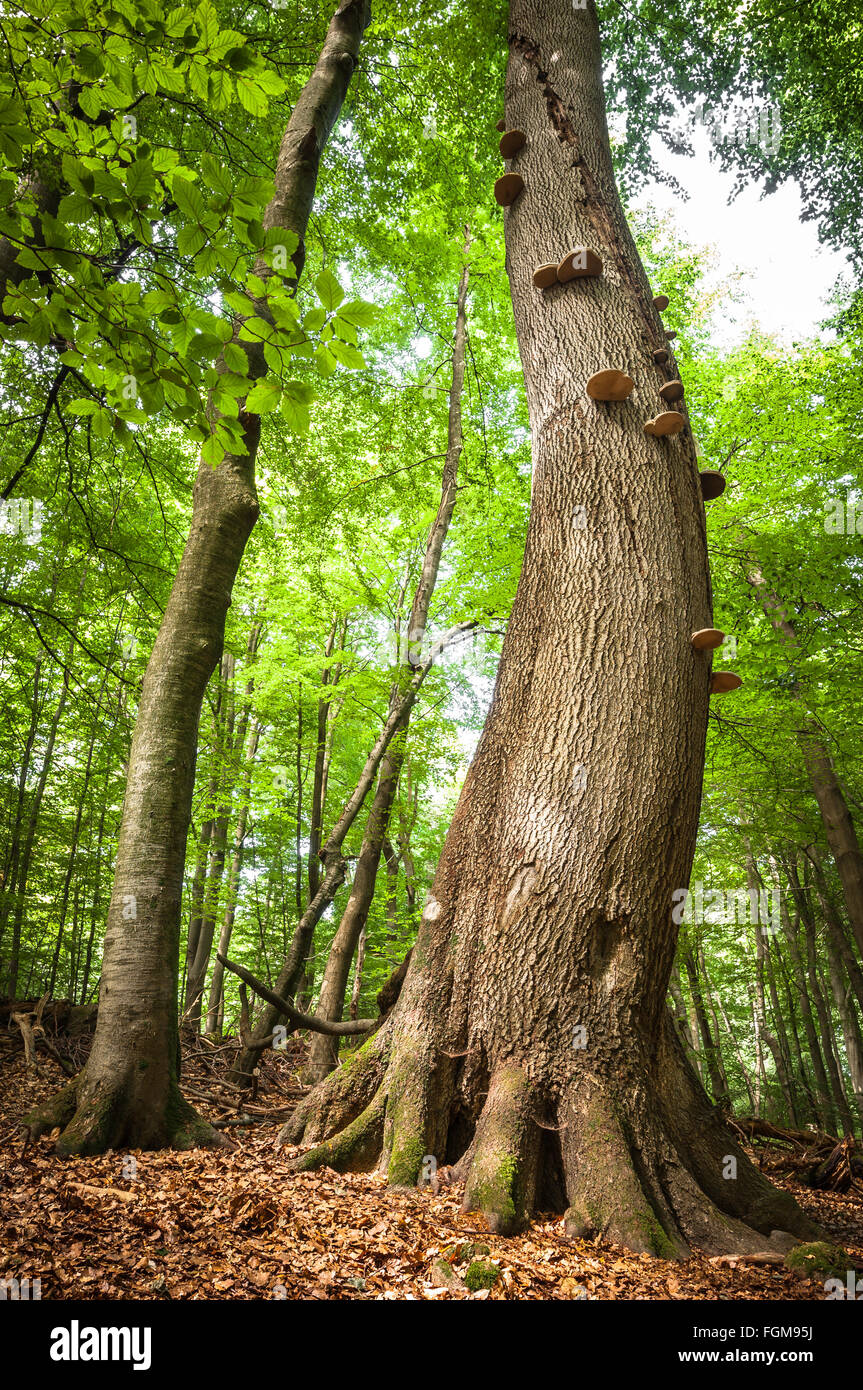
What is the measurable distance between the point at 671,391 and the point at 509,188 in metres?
2.06

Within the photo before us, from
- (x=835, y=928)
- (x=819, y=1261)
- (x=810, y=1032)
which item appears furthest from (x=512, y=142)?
(x=810, y=1032)

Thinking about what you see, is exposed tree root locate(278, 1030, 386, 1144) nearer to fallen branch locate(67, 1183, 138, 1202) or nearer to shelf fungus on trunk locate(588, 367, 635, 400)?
fallen branch locate(67, 1183, 138, 1202)

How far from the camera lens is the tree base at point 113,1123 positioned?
3.52 m

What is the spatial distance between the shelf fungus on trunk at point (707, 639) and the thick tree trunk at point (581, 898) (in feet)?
0.22

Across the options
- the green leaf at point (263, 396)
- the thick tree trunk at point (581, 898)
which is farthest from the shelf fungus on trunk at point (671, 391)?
the green leaf at point (263, 396)

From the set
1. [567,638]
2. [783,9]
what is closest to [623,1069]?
[567,638]

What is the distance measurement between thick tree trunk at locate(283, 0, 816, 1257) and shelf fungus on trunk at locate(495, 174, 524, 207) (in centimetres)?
117

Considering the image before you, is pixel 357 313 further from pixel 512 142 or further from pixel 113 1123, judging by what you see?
pixel 113 1123

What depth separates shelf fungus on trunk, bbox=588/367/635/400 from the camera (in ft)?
11.4

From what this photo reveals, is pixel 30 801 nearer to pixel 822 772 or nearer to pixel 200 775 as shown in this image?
pixel 200 775

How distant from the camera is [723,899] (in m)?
13.7

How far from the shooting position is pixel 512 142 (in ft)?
14.8

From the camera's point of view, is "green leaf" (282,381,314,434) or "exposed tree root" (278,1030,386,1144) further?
"exposed tree root" (278,1030,386,1144)

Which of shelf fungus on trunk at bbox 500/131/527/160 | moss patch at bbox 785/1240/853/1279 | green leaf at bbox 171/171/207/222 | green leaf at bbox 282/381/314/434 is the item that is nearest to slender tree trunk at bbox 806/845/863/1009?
moss patch at bbox 785/1240/853/1279
